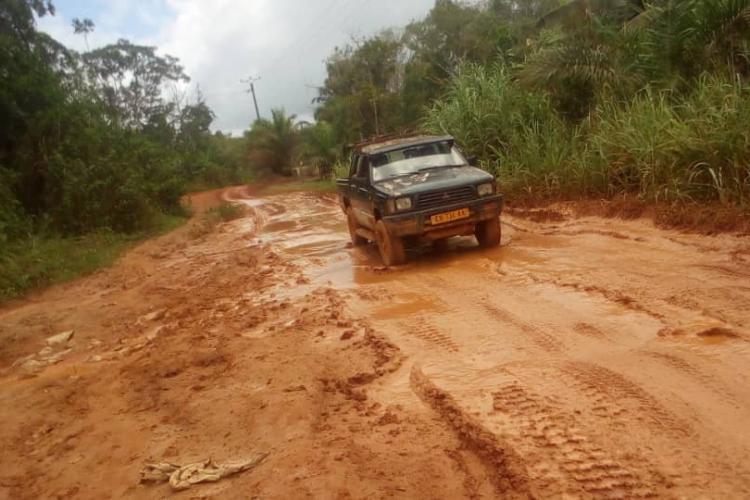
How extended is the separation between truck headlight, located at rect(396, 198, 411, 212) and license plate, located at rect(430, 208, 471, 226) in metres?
0.33

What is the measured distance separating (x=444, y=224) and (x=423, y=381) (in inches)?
148

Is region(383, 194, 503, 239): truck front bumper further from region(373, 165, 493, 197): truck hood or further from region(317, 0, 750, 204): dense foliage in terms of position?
region(317, 0, 750, 204): dense foliage

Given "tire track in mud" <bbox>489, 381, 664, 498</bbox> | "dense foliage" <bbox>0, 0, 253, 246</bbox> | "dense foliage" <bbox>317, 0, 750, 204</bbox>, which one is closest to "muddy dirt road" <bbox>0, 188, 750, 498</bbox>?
"tire track in mud" <bbox>489, 381, 664, 498</bbox>

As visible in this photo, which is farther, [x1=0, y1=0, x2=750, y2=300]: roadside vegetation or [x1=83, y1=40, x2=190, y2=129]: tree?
[x1=83, y1=40, x2=190, y2=129]: tree

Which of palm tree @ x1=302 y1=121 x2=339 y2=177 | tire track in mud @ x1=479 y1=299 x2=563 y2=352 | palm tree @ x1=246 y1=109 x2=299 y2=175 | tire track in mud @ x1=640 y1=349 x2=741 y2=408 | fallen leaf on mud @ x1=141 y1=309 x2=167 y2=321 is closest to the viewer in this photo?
tire track in mud @ x1=640 y1=349 x2=741 y2=408

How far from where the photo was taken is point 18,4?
16047 millimetres

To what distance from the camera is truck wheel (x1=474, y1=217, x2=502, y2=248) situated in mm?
8102

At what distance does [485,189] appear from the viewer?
7.81 metres

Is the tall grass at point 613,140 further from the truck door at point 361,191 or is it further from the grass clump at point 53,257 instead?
the grass clump at point 53,257

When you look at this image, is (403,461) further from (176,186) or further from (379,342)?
(176,186)

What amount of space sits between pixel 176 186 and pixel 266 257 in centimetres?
1110

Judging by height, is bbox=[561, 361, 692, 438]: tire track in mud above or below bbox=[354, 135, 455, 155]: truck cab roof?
below

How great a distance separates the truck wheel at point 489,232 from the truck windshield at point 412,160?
1115 millimetres

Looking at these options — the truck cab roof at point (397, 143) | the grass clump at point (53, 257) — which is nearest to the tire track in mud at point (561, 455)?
the truck cab roof at point (397, 143)
